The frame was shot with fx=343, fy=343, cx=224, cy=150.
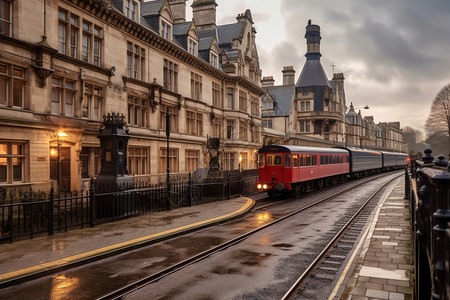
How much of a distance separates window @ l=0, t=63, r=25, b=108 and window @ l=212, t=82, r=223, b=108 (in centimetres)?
2008

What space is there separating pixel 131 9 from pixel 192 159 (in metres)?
13.0

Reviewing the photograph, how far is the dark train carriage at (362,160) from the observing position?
1470 inches

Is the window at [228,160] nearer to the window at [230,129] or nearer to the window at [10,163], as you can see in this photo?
the window at [230,129]

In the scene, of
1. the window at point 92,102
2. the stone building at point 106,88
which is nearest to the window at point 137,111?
the stone building at point 106,88

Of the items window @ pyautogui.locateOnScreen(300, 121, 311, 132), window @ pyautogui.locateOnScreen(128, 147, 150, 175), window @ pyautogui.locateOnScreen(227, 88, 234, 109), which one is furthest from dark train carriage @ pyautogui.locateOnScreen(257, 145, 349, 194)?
window @ pyautogui.locateOnScreen(300, 121, 311, 132)

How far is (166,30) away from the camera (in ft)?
89.5

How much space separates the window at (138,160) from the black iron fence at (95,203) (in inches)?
205

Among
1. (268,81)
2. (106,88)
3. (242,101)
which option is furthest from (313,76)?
(106,88)

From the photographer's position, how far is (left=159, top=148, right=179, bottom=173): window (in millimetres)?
26011

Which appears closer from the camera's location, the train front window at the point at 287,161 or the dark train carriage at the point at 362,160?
the train front window at the point at 287,161

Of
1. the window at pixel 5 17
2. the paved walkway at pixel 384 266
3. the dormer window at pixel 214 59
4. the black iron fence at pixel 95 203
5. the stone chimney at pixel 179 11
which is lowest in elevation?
the paved walkway at pixel 384 266

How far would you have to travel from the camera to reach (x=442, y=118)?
55.8 metres

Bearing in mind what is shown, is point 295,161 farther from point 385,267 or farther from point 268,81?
point 268,81

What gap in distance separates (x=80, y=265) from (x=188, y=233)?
4233mm
